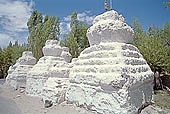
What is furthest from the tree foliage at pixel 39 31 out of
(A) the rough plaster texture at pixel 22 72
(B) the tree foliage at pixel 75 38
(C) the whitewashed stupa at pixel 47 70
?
(C) the whitewashed stupa at pixel 47 70

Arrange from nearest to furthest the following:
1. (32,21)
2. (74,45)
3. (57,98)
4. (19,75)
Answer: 1. (57,98)
2. (19,75)
3. (74,45)
4. (32,21)

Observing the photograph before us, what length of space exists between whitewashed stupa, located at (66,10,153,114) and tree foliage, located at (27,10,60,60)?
532 inches

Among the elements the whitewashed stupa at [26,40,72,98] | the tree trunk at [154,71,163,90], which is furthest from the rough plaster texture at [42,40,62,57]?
the tree trunk at [154,71,163,90]

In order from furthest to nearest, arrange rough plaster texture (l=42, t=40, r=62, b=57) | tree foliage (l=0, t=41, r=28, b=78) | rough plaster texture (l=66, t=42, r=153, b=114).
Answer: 1. tree foliage (l=0, t=41, r=28, b=78)
2. rough plaster texture (l=42, t=40, r=62, b=57)
3. rough plaster texture (l=66, t=42, r=153, b=114)

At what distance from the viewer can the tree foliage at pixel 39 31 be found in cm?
2120

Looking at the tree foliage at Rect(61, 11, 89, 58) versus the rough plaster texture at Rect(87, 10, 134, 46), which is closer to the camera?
the rough plaster texture at Rect(87, 10, 134, 46)

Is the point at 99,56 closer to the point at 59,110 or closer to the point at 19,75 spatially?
the point at 59,110

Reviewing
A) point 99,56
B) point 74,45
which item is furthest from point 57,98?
point 74,45

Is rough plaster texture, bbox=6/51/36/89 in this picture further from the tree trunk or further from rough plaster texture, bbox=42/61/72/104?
the tree trunk

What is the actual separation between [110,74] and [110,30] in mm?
2209

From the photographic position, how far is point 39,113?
7.11 meters

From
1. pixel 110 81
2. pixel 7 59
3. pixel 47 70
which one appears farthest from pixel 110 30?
pixel 7 59

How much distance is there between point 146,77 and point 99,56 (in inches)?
87.1

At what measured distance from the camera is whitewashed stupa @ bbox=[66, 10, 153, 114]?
18.3 ft
